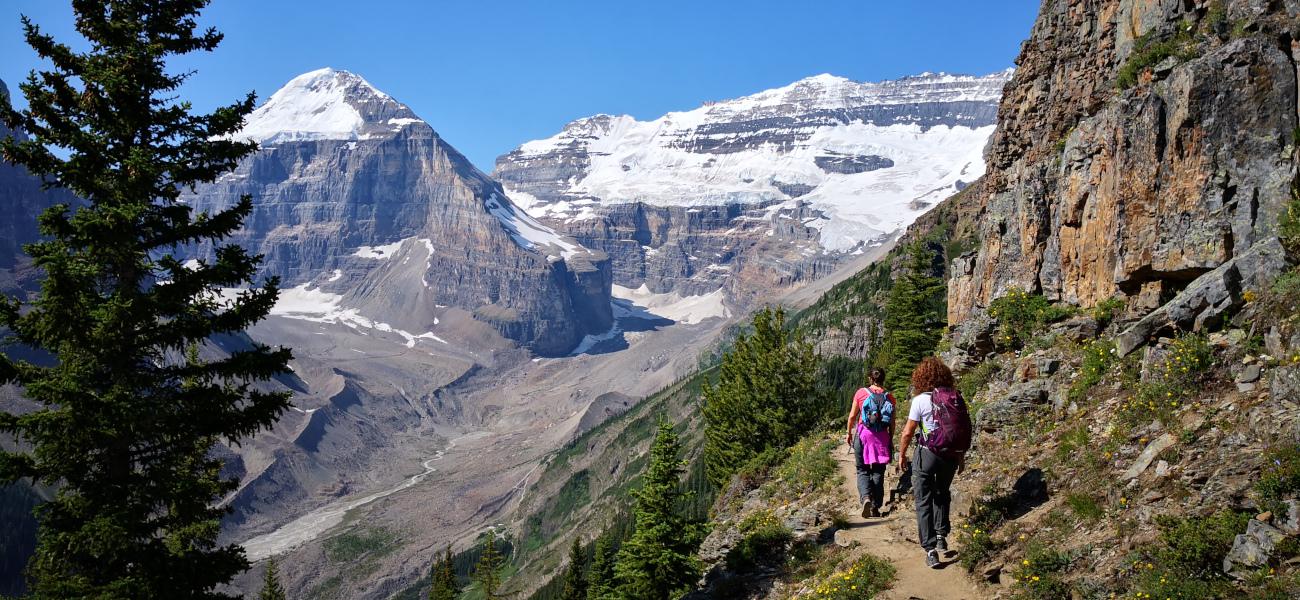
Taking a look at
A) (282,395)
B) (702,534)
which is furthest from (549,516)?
(282,395)

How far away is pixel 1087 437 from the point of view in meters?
13.2

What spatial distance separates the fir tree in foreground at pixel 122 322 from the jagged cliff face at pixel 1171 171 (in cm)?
1799

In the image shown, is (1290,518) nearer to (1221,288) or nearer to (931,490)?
(931,490)

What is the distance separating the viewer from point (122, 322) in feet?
38.0

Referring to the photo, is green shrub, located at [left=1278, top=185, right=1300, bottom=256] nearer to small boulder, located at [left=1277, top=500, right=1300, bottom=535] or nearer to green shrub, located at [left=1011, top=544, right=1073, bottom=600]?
small boulder, located at [left=1277, top=500, right=1300, bottom=535]

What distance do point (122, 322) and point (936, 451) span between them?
13311 mm

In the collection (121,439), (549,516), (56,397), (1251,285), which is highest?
(1251,285)

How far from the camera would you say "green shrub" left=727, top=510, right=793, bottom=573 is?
16.7 m

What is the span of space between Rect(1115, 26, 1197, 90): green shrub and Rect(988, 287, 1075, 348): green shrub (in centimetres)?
635

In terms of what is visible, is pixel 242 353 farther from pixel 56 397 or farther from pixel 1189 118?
pixel 1189 118

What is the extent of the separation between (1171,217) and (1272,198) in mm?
1964

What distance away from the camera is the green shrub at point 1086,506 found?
1106cm

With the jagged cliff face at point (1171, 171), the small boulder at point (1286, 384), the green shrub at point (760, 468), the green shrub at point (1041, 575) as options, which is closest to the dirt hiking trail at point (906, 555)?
the green shrub at point (1041, 575)

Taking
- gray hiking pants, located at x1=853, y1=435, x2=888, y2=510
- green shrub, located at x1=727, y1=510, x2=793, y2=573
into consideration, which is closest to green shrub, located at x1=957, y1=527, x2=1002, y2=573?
gray hiking pants, located at x1=853, y1=435, x2=888, y2=510
